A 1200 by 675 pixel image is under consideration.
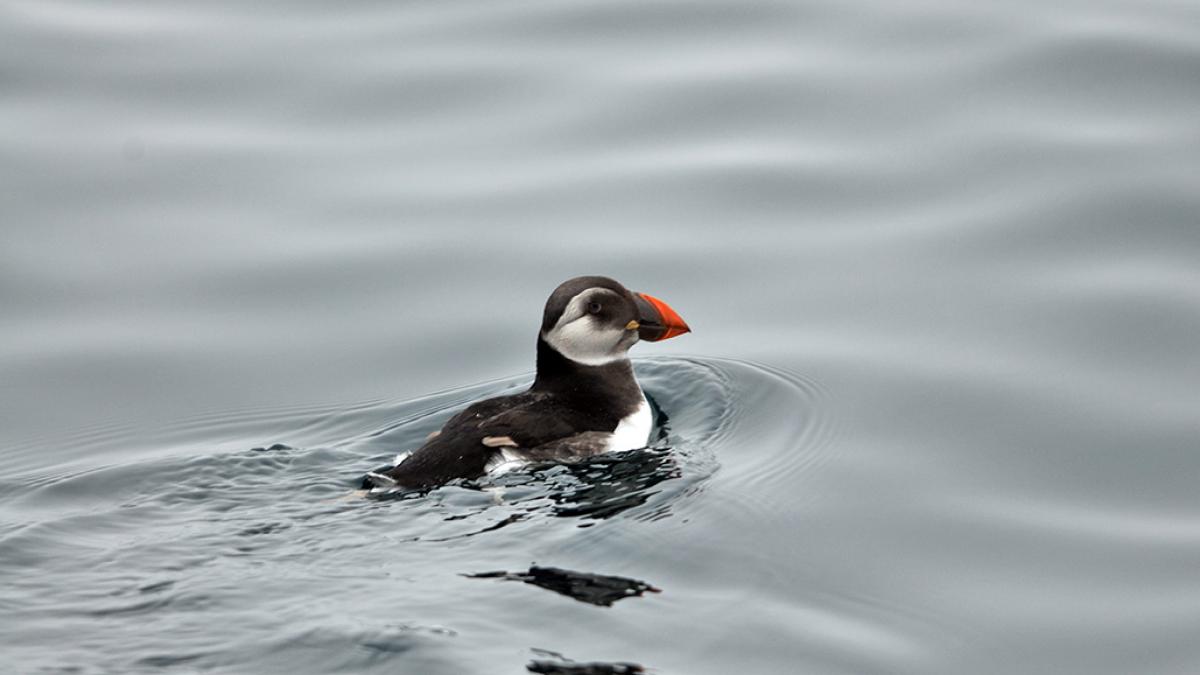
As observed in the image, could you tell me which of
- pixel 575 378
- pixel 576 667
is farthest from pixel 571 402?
pixel 576 667

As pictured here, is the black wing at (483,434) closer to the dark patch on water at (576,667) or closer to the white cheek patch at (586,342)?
the white cheek patch at (586,342)

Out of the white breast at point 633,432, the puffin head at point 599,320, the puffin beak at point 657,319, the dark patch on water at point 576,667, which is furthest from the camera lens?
the puffin beak at point 657,319

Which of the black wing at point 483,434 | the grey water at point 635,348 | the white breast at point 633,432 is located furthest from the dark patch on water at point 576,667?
the white breast at point 633,432

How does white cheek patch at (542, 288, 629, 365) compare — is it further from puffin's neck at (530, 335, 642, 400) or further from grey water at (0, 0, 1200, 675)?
grey water at (0, 0, 1200, 675)

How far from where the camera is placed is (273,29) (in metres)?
12.0

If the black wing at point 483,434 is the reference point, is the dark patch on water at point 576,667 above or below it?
below

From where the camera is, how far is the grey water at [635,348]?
6.03m

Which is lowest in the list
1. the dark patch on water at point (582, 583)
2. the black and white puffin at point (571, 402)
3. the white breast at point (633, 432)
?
the dark patch on water at point (582, 583)

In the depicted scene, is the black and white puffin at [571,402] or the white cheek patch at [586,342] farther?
the white cheek patch at [586,342]

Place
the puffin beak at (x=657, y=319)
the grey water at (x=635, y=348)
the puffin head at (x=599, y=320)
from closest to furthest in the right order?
the grey water at (x=635, y=348) → the puffin head at (x=599, y=320) → the puffin beak at (x=657, y=319)

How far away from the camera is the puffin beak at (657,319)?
813 cm

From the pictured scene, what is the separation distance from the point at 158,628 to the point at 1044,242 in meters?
5.30

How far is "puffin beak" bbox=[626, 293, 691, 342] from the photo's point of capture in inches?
320

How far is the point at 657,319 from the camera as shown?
814cm
